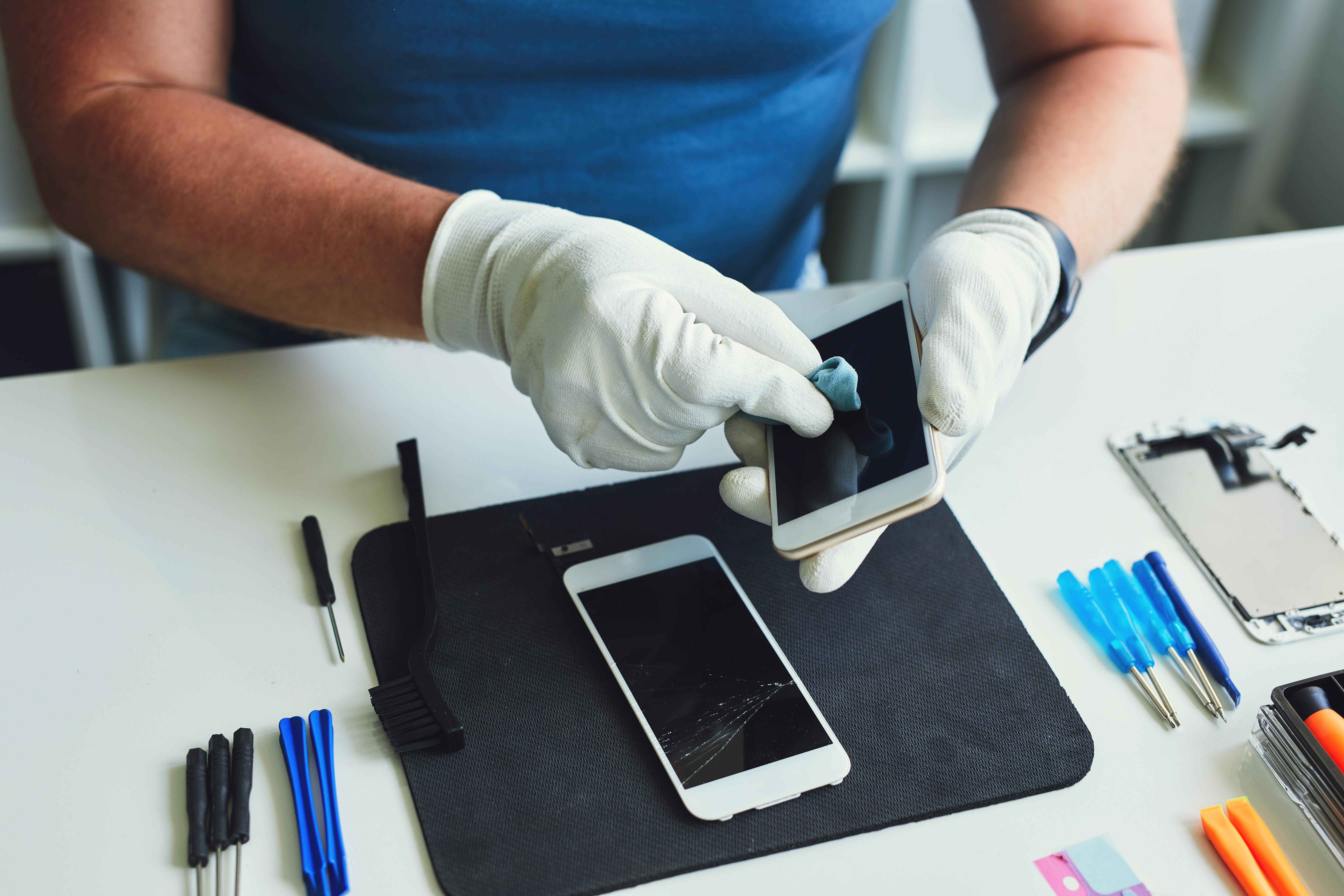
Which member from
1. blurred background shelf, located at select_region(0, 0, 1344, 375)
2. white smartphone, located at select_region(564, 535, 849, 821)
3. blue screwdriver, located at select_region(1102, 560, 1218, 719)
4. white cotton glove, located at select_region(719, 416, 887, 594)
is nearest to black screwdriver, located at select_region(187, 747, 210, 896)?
white smartphone, located at select_region(564, 535, 849, 821)

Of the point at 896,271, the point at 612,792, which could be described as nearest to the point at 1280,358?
the point at 612,792

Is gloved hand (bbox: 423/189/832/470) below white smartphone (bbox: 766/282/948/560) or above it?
above

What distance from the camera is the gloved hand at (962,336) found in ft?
2.00

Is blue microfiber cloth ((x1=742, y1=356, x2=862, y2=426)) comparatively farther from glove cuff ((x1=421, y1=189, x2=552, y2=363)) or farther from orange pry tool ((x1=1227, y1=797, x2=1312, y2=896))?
orange pry tool ((x1=1227, y1=797, x2=1312, y2=896))

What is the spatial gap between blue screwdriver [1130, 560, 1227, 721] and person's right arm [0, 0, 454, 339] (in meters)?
0.55

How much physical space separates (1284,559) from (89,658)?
0.80 meters

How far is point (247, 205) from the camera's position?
2.58 ft

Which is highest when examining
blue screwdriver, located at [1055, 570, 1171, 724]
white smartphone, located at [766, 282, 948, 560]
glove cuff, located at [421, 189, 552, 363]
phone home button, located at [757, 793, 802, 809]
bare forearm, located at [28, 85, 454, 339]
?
bare forearm, located at [28, 85, 454, 339]

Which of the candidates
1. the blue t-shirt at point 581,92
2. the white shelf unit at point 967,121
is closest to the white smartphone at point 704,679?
the blue t-shirt at point 581,92

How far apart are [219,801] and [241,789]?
1cm

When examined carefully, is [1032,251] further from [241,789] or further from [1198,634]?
[241,789]

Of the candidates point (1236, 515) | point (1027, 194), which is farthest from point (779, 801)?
point (1027, 194)

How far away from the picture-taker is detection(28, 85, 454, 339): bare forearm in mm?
764

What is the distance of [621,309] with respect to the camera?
0.62m
